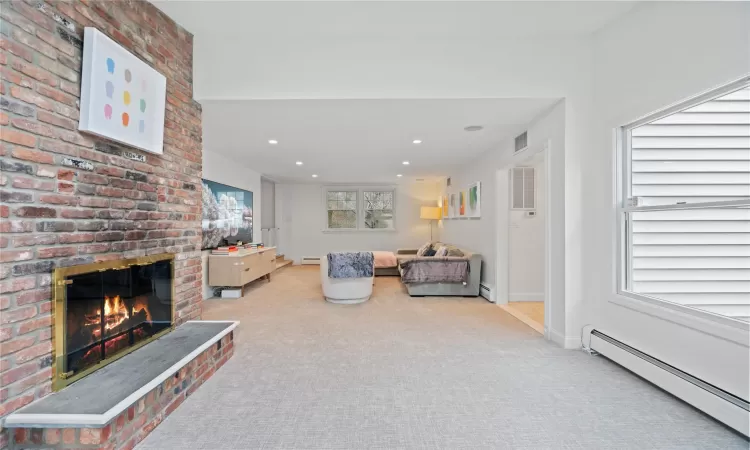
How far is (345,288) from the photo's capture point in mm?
4715

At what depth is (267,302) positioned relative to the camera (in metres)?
4.83

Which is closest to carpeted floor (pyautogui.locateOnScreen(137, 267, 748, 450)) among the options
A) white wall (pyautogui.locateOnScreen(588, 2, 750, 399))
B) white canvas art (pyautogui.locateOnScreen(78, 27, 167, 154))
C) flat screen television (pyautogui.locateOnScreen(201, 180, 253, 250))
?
white wall (pyautogui.locateOnScreen(588, 2, 750, 399))

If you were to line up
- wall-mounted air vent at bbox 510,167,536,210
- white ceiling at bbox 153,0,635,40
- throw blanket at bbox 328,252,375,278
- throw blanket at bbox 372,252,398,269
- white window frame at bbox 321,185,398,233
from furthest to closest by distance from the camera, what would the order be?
1. white window frame at bbox 321,185,398,233
2. throw blanket at bbox 372,252,398,269
3. wall-mounted air vent at bbox 510,167,536,210
4. throw blanket at bbox 328,252,375,278
5. white ceiling at bbox 153,0,635,40

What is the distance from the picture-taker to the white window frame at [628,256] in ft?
6.05

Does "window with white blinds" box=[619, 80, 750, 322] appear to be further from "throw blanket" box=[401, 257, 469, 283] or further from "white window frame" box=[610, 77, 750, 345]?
"throw blanket" box=[401, 257, 469, 283]

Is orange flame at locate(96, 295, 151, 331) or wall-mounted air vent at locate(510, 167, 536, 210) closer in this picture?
orange flame at locate(96, 295, 151, 331)

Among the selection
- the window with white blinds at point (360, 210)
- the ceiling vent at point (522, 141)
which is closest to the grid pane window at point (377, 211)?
the window with white blinds at point (360, 210)

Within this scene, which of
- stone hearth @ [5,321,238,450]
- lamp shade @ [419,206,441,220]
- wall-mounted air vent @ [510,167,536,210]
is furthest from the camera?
lamp shade @ [419,206,441,220]

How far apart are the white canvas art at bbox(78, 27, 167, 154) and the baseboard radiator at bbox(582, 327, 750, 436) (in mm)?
3811

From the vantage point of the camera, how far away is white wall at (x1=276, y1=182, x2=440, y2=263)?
9328 mm

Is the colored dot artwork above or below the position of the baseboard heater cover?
above

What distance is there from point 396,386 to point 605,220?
2.21 metres

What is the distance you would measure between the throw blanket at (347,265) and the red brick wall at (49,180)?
8.13 ft

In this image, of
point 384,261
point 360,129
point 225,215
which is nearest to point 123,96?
point 360,129
